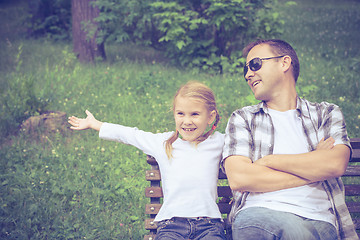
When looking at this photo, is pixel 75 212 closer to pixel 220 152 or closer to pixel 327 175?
pixel 220 152

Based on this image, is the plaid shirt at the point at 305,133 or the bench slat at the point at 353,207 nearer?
the plaid shirt at the point at 305,133

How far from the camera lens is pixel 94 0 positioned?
8.61 metres

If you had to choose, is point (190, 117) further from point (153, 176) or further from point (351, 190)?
point (351, 190)

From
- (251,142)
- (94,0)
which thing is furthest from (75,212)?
(94,0)

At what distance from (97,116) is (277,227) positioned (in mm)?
3954

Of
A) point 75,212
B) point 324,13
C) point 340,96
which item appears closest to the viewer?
point 75,212

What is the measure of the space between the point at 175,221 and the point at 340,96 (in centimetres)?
477

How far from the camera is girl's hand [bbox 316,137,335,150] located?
253 centimetres

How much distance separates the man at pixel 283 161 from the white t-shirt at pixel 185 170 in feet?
0.50

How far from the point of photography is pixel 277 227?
2287 mm

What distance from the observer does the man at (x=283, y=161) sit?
2.38 metres

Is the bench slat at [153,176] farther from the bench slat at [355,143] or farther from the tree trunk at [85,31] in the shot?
the tree trunk at [85,31]

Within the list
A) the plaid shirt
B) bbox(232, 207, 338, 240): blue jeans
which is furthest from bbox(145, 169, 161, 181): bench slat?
bbox(232, 207, 338, 240): blue jeans

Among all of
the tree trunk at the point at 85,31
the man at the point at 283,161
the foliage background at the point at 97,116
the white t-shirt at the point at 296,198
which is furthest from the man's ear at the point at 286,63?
the tree trunk at the point at 85,31
